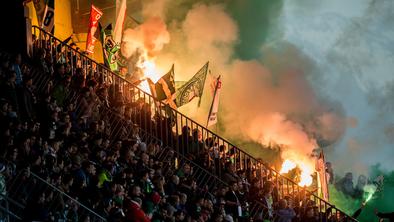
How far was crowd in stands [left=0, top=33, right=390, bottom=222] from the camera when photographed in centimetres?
1521

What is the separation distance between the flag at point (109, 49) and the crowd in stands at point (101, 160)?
154 inches

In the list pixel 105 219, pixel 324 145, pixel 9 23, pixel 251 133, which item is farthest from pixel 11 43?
pixel 324 145

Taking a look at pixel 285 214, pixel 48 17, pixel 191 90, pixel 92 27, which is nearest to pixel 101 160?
pixel 285 214

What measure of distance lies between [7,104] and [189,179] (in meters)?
5.72

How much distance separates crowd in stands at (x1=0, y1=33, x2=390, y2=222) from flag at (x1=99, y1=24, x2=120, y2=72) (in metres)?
3.90

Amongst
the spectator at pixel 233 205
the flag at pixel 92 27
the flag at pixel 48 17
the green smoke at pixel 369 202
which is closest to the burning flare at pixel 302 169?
the green smoke at pixel 369 202

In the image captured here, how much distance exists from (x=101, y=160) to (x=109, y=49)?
9723 mm

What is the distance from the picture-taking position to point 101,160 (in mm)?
17438

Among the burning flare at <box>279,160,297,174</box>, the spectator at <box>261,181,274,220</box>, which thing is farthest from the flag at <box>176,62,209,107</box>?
the spectator at <box>261,181,274,220</box>

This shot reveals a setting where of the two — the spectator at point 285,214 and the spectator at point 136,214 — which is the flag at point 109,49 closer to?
the spectator at point 285,214

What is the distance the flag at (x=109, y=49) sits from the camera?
2656 centimetres

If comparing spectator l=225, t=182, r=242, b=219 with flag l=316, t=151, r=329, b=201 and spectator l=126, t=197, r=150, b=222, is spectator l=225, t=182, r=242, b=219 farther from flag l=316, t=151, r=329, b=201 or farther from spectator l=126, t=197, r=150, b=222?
flag l=316, t=151, r=329, b=201

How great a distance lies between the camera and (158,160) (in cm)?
2031

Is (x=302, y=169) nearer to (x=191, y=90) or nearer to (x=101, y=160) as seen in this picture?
(x=191, y=90)
